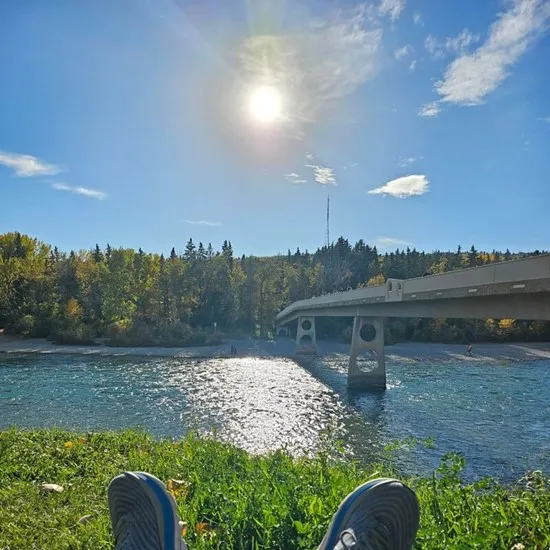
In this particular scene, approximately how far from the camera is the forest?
5191 cm

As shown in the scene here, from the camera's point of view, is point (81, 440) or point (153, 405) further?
point (153, 405)

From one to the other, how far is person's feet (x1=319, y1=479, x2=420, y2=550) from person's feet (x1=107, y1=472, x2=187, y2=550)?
79 cm

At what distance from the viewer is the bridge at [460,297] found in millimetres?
10695

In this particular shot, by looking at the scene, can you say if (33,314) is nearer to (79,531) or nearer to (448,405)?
(448,405)

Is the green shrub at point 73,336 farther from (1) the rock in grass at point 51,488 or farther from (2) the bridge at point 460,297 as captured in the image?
(1) the rock in grass at point 51,488

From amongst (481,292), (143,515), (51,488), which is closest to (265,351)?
(481,292)

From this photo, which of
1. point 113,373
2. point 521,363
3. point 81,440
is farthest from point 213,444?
point 521,363

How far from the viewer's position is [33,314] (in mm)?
56562

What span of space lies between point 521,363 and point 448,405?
2375 cm

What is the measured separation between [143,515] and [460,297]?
13.3m

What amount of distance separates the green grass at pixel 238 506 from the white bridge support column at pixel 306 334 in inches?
1607

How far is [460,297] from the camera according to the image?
45.9 ft

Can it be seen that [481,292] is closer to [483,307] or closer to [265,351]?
[483,307]

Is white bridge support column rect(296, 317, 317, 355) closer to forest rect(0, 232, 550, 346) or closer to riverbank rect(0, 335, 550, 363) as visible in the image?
riverbank rect(0, 335, 550, 363)
